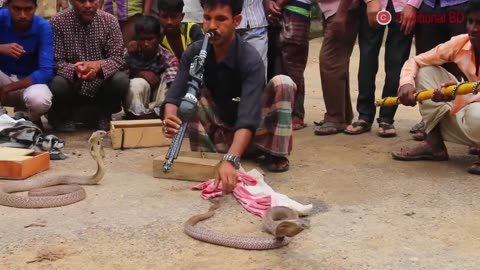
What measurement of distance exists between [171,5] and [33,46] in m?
1.18

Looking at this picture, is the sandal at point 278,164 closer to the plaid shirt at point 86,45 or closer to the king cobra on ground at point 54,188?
the king cobra on ground at point 54,188

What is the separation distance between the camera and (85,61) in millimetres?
5879

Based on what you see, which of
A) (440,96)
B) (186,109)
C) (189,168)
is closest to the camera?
(186,109)

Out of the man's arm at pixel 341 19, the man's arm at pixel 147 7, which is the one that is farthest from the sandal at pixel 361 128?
the man's arm at pixel 147 7

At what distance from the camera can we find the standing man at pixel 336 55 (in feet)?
18.7

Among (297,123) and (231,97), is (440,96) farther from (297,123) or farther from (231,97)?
(297,123)

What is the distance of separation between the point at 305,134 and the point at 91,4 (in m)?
2.03

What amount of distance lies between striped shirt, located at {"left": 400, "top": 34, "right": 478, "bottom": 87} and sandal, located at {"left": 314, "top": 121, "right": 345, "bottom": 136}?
1.13 meters

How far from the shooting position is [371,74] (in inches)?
231

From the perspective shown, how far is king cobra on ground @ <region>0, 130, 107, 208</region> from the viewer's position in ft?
12.9

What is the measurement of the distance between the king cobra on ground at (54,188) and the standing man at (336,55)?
2.18 meters

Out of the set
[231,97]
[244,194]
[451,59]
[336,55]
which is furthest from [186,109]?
[336,55]

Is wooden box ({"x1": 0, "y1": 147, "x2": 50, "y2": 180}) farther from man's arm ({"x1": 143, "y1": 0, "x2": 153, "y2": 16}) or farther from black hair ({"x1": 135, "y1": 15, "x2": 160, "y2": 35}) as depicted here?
man's arm ({"x1": 143, "y1": 0, "x2": 153, "y2": 16})

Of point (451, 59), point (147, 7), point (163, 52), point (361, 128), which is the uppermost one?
point (451, 59)
